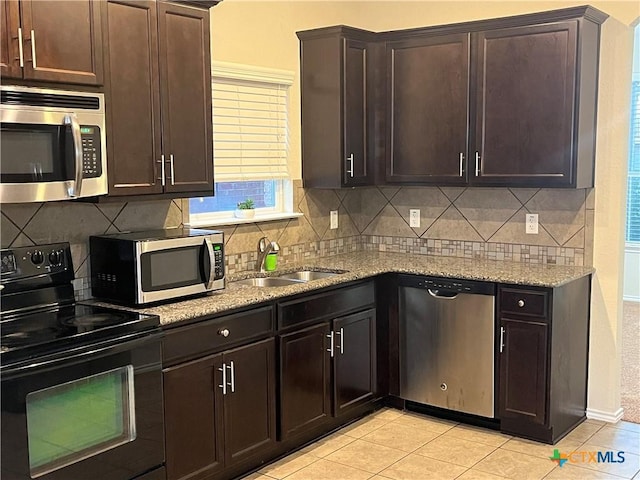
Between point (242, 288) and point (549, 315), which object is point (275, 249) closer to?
point (242, 288)

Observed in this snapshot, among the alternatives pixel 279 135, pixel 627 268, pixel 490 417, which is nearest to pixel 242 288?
pixel 279 135

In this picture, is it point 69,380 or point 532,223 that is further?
point 532,223

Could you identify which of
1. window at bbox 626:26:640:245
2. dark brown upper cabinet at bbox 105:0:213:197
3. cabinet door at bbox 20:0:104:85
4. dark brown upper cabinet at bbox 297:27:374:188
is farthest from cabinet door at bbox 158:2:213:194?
window at bbox 626:26:640:245

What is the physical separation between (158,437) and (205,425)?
0.33 meters

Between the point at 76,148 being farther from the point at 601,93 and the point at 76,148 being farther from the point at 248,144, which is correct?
the point at 601,93

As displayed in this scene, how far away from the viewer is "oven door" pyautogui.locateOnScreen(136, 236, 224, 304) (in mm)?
3225

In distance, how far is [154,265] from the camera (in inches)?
128

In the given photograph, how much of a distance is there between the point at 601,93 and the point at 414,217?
144cm

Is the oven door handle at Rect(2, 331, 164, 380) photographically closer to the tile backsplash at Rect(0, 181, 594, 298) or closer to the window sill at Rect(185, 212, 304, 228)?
the tile backsplash at Rect(0, 181, 594, 298)

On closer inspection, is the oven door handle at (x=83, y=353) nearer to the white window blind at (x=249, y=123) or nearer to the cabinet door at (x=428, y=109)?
the white window blind at (x=249, y=123)

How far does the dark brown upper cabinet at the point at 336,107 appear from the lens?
4508 mm

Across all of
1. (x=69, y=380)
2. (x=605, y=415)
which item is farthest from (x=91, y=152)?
(x=605, y=415)

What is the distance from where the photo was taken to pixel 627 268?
7.43 metres

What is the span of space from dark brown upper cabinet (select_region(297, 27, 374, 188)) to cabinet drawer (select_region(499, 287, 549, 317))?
1.23m
